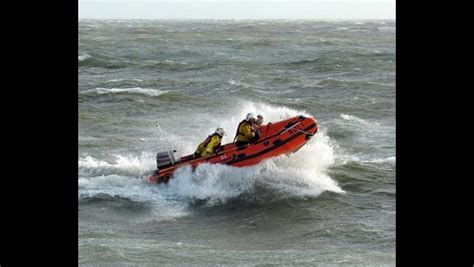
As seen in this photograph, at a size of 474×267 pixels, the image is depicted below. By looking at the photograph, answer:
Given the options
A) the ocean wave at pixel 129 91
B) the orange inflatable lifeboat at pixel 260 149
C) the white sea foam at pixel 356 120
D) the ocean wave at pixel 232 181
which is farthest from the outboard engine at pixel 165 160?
the ocean wave at pixel 129 91

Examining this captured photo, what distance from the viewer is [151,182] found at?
14.5 metres

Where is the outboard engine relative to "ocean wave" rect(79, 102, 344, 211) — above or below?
above

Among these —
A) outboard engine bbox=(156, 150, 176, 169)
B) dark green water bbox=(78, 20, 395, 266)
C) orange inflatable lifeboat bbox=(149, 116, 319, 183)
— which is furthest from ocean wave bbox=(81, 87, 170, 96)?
orange inflatable lifeboat bbox=(149, 116, 319, 183)

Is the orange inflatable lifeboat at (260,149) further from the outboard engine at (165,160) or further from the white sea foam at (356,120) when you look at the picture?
the white sea foam at (356,120)

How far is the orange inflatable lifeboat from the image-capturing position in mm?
14078

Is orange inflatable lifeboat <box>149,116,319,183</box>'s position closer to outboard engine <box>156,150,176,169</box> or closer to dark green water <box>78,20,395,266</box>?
outboard engine <box>156,150,176,169</box>

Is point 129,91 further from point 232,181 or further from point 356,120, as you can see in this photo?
point 232,181

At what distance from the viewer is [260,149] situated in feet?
46.6

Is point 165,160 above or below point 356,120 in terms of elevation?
below

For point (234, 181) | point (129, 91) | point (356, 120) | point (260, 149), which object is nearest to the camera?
point (260, 149)

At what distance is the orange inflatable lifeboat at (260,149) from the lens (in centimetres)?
1408

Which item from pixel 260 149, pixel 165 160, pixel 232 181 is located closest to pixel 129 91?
pixel 165 160
